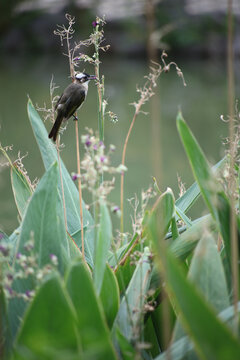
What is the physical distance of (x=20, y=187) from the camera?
0.95 m

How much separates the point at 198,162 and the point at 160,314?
0.24 metres

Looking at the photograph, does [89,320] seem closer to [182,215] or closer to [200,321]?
[200,321]

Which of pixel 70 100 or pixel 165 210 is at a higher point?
pixel 70 100

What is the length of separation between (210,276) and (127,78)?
9.44 metres

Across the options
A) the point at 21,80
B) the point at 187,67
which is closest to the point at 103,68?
the point at 187,67

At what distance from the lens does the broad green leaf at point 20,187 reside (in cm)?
94

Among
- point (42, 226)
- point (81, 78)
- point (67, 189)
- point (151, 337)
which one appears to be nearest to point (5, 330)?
point (42, 226)

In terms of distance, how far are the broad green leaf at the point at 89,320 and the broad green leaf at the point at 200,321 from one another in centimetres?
9

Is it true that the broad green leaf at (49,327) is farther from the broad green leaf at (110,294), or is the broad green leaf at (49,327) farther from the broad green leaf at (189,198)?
the broad green leaf at (189,198)

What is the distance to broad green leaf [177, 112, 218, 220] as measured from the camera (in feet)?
2.21

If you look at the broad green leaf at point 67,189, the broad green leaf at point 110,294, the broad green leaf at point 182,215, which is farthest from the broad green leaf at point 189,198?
the broad green leaf at point 110,294

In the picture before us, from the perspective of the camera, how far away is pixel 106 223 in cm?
64

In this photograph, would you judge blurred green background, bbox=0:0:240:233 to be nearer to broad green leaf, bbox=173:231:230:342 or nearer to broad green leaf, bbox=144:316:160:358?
broad green leaf, bbox=173:231:230:342

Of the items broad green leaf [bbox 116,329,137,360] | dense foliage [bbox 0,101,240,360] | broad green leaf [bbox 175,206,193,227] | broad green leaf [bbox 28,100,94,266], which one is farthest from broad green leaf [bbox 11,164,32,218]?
broad green leaf [bbox 116,329,137,360]
